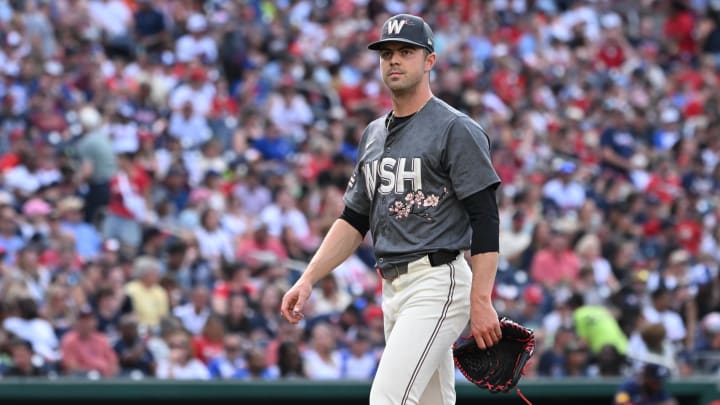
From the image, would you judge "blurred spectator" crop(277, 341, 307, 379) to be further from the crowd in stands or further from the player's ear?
the player's ear

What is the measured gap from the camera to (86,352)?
387 inches

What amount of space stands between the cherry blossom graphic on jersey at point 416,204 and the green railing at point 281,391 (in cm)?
402

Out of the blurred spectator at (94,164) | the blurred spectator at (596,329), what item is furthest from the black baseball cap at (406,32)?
the blurred spectator at (94,164)

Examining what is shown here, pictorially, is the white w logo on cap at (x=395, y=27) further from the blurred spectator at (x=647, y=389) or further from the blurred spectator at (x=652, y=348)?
the blurred spectator at (x=652, y=348)

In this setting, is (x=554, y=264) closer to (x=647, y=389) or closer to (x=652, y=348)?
(x=652, y=348)

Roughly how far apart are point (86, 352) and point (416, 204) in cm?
524

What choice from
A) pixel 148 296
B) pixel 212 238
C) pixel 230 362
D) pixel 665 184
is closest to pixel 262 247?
pixel 212 238

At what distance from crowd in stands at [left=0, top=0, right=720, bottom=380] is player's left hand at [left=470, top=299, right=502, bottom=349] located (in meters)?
5.04

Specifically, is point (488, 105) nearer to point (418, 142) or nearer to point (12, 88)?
point (12, 88)

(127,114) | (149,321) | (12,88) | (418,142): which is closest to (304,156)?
(127,114)

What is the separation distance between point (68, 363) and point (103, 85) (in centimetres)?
483

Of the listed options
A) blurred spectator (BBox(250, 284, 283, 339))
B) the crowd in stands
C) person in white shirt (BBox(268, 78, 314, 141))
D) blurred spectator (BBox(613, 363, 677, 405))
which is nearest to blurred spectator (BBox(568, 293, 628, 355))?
the crowd in stands

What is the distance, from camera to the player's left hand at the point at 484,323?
16.2ft

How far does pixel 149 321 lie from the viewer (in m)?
10.8
